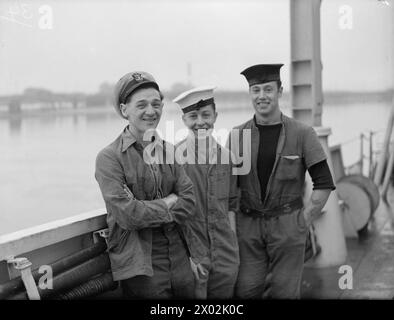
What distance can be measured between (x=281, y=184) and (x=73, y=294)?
1031 mm

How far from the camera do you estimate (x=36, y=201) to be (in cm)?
536

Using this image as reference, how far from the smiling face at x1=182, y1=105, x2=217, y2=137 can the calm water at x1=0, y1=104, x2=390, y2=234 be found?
15.6 inches

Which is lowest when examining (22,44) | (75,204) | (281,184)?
(75,204)

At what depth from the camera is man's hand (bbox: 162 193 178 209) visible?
2.26 m

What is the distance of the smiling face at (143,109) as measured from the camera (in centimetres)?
227

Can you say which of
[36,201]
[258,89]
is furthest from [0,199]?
[258,89]

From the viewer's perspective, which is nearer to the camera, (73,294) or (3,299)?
(3,299)

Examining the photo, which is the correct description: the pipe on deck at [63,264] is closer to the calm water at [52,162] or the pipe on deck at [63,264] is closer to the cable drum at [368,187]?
the calm water at [52,162]

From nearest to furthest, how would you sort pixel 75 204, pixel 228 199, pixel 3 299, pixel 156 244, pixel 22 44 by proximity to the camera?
pixel 3 299 → pixel 156 244 → pixel 228 199 → pixel 22 44 → pixel 75 204

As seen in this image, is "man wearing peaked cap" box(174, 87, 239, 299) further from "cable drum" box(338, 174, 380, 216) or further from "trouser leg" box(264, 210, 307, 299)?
"cable drum" box(338, 174, 380, 216)

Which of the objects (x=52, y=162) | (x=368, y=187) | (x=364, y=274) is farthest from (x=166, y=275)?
(x=368, y=187)

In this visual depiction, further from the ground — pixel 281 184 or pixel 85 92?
pixel 85 92

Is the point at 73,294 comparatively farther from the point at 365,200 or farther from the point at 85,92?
the point at 365,200

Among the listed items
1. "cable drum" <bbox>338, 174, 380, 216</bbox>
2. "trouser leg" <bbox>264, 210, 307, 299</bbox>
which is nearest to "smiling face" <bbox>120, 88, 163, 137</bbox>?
"trouser leg" <bbox>264, 210, 307, 299</bbox>
